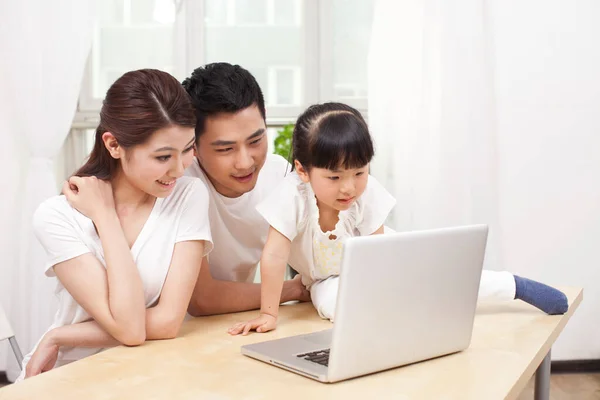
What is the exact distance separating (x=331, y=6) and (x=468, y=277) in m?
2.55

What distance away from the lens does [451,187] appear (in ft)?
10.8

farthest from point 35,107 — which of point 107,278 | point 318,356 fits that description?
point 318,356

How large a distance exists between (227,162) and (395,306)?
752mm

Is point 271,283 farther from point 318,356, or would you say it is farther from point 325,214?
point 318,356

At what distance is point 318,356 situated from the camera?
125 cm

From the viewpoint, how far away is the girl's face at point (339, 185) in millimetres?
1634

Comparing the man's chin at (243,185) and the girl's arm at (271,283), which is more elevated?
the man's chin at (243,185)

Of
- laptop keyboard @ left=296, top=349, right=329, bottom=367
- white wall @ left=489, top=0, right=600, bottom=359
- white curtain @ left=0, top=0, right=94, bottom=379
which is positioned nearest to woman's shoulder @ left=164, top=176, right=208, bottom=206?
laptop keyboard @ left=296, top=349, right=329, bottom=367

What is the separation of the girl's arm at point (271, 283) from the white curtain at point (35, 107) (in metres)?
1.81

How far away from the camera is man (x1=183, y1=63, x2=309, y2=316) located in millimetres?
1768

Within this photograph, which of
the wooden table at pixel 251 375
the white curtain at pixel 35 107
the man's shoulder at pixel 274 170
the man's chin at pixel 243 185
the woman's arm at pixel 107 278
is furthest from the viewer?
the white curtain at pixel 35 107

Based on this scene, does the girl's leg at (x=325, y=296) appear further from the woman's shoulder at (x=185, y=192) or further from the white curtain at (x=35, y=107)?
the white curtain at (x=35, y=107)

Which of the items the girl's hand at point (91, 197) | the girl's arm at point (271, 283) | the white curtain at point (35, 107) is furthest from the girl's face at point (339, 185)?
the white curtain at point (35, 107)

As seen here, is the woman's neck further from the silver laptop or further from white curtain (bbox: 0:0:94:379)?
white curtain (bbox: 0:0:94:379)
